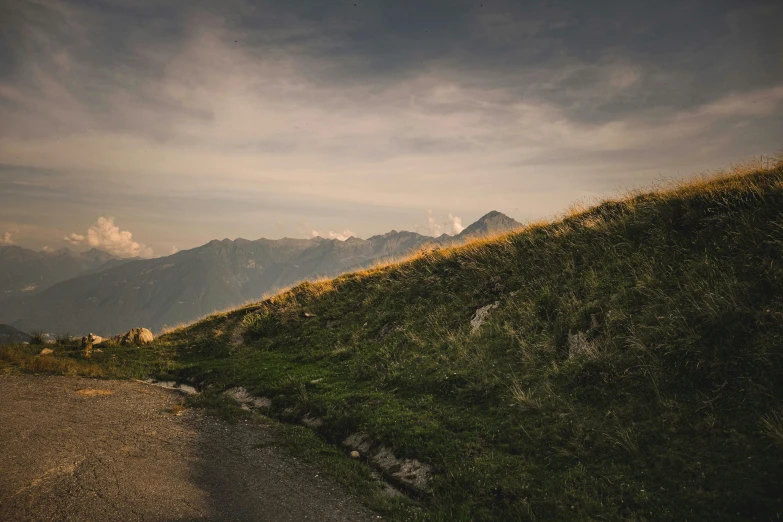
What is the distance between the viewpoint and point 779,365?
8.27 m

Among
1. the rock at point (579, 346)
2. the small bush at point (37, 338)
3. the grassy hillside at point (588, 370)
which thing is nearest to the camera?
the grassy hillside at point (588, 370)

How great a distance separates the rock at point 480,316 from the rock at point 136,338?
964 inches

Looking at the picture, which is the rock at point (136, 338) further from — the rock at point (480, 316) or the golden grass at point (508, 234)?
the rock at point (480, 316)

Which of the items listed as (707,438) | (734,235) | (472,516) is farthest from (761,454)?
(734,235)

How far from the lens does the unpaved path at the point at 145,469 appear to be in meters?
8.18

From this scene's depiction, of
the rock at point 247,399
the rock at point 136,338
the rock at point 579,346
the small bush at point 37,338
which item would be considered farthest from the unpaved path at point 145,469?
the small bush at point 37,338

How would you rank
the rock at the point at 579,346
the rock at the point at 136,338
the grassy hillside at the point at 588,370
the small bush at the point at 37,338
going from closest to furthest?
the grassy hillside at the point at 588,370
the rock at the point at 579,346
the small bush at the point at 37,338
the rock at the point at 136,338

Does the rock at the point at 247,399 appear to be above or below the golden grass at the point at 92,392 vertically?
below

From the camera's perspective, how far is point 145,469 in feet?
32.0

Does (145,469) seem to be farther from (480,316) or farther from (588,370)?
(480,316)

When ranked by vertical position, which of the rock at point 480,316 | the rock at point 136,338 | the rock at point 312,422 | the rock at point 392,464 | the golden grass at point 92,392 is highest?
the rock at point 480,316

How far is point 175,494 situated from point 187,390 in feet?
33.7

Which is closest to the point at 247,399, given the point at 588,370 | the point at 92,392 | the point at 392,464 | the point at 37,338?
the point at 92,392

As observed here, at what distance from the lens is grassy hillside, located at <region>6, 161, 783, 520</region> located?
776 cm
